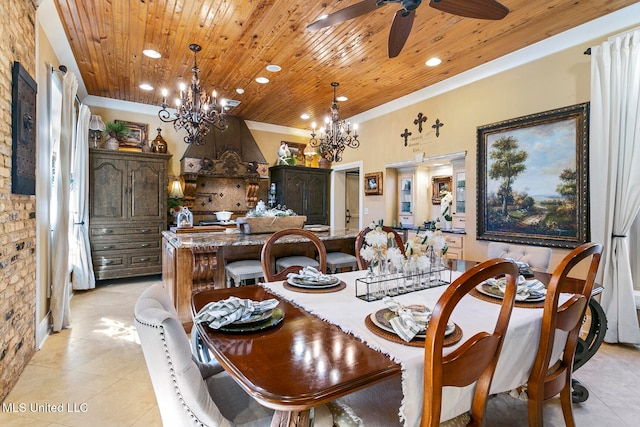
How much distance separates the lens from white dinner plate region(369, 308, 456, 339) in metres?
1.06

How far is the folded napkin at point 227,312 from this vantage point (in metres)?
1.14

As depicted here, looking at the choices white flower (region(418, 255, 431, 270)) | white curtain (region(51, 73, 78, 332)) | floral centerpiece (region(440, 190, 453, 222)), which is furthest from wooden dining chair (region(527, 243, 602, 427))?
floral centerpiece (region(440, 190, 453, 222))

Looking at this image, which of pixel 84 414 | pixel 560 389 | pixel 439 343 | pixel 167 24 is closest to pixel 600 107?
pixel 560 389

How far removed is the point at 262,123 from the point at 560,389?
6280 mm

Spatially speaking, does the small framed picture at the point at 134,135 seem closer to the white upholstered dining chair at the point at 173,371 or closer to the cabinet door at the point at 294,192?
the cabinet door at the point at 294,192

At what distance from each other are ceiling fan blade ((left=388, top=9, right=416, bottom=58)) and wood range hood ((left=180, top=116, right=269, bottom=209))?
13.2ft

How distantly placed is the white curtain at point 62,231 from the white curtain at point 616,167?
16.8 feet

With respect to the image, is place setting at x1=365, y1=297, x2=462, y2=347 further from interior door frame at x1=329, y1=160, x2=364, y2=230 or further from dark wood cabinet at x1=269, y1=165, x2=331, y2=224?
interior door frame at x1=329, y1=160, x2=364, y2=230

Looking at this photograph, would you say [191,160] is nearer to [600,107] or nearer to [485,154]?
[485,154]

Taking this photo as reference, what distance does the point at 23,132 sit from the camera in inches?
89.8

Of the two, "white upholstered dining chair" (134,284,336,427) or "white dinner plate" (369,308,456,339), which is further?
"white dinner plate" (369,308,456,339)

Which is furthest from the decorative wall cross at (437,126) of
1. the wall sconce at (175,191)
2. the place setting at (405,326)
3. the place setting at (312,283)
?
the wall sconce at (175,191)

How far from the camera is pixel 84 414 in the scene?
1841 millimetres

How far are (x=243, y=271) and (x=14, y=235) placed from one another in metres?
1.57
